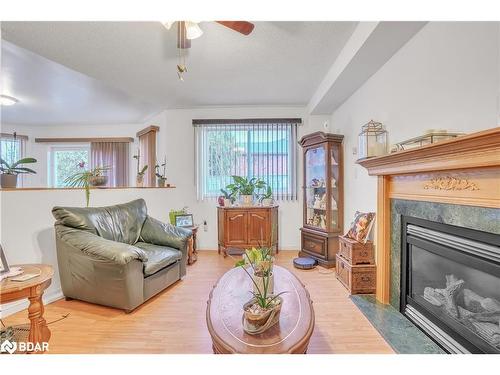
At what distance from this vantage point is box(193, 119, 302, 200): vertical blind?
4.09m

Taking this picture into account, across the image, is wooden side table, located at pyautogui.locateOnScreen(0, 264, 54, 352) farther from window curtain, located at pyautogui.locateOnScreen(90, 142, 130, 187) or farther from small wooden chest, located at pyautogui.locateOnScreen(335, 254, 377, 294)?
window curtain, located at pyautogui.locateOnScreen(90, 142, 130, 187)

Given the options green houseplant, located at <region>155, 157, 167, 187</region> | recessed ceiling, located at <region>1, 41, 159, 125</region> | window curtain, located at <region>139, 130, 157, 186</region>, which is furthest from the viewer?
window curtain, located at <region>139, 130, 157, 186</region>

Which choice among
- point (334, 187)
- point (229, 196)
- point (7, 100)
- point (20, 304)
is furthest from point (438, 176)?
point (7, 100)

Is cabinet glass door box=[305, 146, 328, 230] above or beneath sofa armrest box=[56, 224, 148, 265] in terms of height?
above

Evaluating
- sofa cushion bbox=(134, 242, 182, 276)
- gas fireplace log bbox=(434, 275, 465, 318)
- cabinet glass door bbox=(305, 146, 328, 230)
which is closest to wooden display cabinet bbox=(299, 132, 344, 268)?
cabinet glass door bbox=(305, 146, 328, 230)

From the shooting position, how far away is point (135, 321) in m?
1.97

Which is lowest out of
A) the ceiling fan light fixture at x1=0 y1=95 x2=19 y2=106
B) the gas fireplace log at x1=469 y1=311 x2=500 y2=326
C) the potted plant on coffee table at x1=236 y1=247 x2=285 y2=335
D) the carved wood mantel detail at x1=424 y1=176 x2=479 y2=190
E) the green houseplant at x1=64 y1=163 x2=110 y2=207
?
the gas fireplace log at x1=469 y1=311 x2=500 y2=326

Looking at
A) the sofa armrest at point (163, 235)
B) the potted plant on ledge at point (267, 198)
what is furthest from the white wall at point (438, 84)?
the sofa armrest at point (163, 235)

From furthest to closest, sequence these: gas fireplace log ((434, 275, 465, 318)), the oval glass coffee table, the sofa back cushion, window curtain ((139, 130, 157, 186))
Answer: window curtain ((139, 130, 157, 186)) → the sofa back cushion → gas fireplace log ((434, 275, 465, 318)) → the oval glass coffee table

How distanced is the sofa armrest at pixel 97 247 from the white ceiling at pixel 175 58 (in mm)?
1731

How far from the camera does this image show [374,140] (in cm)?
235

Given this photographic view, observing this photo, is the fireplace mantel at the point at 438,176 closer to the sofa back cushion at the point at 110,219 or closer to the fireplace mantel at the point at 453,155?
the fireplace mantel at the point at 453,155

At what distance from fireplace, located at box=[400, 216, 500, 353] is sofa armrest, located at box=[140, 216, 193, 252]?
2.24 meters

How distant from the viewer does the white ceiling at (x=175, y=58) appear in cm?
206
